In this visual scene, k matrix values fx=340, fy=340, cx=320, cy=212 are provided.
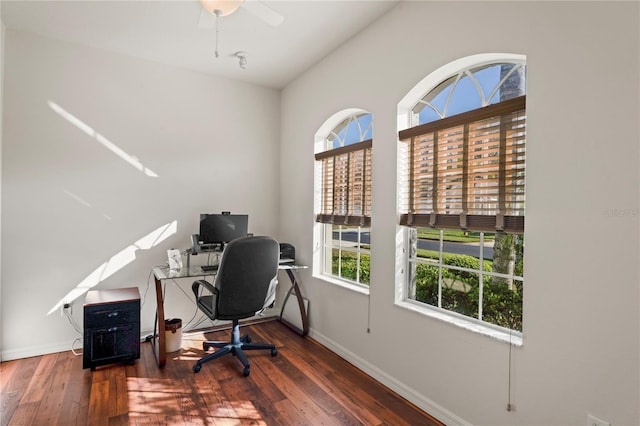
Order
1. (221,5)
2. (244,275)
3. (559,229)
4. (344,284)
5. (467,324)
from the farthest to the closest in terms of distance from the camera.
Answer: (344,284) < (244,275) < (467,324) < (221,5) < (559,229)

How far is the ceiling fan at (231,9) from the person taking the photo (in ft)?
6.46

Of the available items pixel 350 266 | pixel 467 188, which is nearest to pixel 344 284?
pixel 350 266

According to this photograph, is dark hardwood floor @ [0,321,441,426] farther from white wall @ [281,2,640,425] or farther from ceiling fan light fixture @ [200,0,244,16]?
ceiling fan light fixture @ [200,0,244,16]

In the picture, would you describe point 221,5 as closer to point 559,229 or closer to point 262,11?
point 262,11

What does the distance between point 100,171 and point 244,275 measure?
1892 mm

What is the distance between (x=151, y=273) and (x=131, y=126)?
5.04ft

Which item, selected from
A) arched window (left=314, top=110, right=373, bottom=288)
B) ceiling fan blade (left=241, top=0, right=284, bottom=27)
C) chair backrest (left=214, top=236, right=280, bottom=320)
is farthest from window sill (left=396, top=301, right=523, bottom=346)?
ceiling fan blade (left=241, top=0, right=284, bottom=27)

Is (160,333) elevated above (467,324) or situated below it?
below

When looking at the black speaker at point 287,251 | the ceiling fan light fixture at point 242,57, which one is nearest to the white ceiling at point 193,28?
the ceiling fan light fixture at point 242,57

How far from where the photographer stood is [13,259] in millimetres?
3002

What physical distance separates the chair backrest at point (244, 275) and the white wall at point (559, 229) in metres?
1.10

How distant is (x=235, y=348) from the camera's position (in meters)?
2.99

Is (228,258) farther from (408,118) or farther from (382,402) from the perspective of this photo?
(408,118)

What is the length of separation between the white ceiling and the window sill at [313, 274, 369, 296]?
7.38 feet
